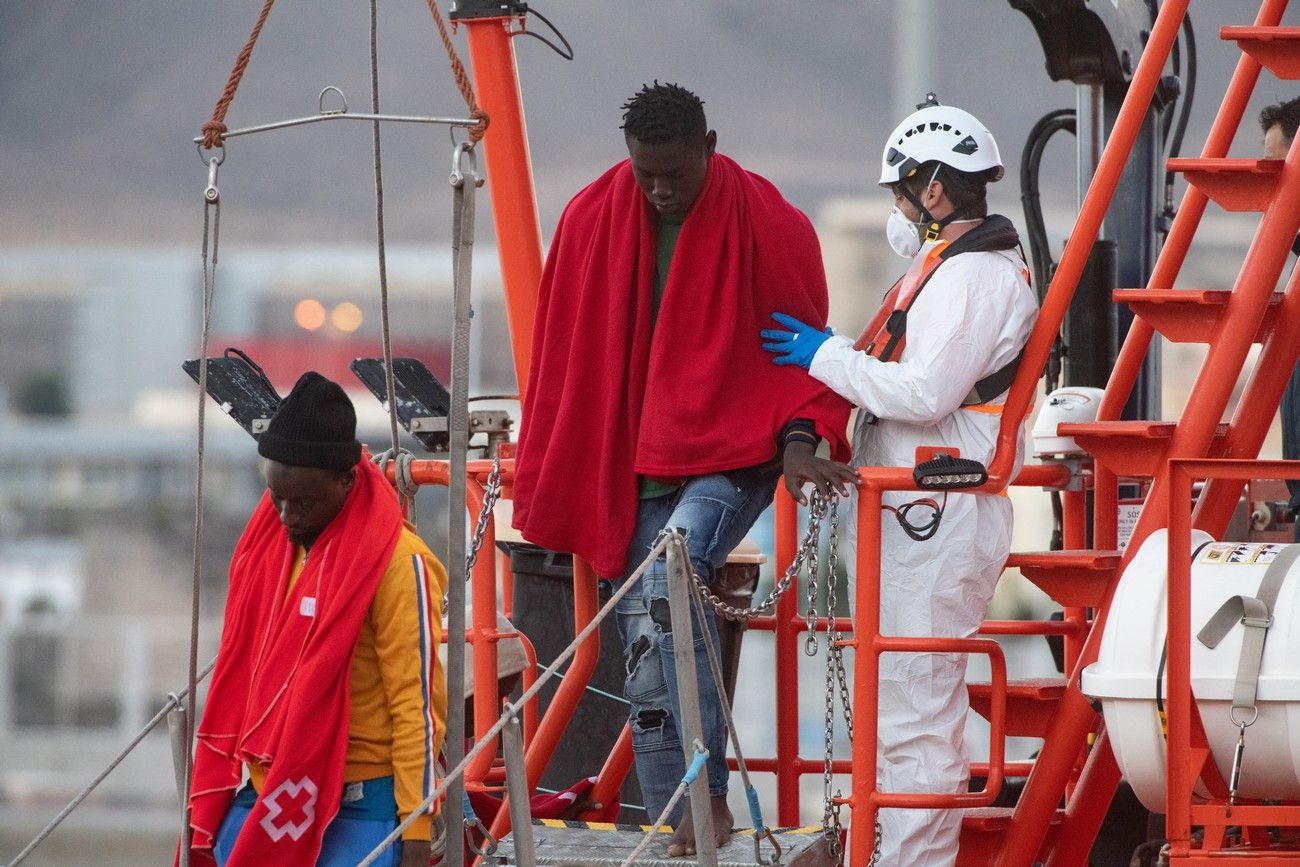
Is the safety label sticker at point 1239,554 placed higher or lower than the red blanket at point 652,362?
lower

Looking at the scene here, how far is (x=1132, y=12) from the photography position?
584cm

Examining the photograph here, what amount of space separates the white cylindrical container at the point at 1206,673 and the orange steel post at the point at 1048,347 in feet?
1.47

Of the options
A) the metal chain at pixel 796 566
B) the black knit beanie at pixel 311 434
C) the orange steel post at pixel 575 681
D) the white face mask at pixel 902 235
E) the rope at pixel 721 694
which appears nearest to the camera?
the black knit beanie at pixel 311 434

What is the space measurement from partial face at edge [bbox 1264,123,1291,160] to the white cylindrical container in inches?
62.2

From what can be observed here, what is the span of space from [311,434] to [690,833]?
125cm

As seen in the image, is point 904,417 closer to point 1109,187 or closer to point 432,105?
point 1109,187

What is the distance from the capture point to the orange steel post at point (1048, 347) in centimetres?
414

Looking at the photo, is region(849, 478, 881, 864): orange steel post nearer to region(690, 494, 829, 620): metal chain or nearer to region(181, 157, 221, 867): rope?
region(690, 494, 829, 620): metal chain

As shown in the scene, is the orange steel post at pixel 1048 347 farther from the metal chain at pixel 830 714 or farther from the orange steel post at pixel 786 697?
→ the orange steel post at pixel 786 697

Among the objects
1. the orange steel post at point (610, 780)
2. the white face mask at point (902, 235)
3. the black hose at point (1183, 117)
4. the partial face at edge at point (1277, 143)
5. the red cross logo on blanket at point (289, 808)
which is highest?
the black hose at point (1183, 117)

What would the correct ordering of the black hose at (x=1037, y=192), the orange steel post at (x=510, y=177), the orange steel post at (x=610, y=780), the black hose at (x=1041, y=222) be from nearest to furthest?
the orange steel post at (x=610, y=780), the orange steel post at (x=510, y=177), the black hose at (x=1041, y=222), the black hose at (x=1037, y=192)

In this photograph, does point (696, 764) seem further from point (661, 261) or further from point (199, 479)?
point (661, 261)

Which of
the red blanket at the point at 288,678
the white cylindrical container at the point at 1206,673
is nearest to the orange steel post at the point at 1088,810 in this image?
the white cylindrical container at the point at 1206,673

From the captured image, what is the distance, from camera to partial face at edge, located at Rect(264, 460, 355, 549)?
3.32 metres
